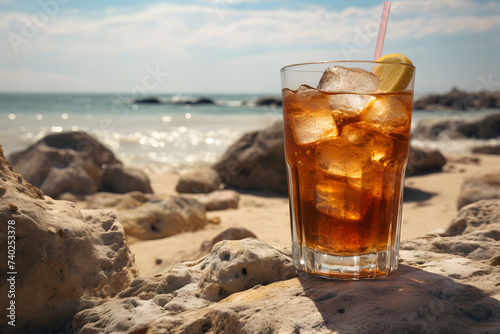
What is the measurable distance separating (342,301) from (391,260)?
373 mm

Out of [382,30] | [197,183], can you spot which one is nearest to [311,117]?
Result: [382,30]

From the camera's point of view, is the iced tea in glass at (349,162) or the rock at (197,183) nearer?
the iced tea in glass at (349,162)

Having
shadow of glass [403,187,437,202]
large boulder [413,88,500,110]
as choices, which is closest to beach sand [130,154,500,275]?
shadow of glass [403,187,437,202]

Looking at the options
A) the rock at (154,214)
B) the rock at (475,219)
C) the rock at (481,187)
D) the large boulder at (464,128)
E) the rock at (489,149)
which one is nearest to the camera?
the rock at (475,219)

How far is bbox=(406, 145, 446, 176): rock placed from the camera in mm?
6910

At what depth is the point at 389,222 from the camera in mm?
1537

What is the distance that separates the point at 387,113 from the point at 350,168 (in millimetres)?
236

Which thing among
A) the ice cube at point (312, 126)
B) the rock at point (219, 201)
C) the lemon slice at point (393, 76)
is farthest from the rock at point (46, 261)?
the rock at point (219, 201)

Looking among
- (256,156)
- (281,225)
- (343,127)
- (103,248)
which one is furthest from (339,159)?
(256,156)

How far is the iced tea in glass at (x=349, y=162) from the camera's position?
4.75 ft

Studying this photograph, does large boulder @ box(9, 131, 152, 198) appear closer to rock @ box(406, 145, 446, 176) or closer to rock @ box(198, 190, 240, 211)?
rock @ box(198, 190, 240, 211)

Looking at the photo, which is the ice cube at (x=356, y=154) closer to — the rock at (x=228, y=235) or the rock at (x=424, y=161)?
the rock at (x=228, y=235)

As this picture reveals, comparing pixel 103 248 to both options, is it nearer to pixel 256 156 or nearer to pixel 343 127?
pixel 343 127

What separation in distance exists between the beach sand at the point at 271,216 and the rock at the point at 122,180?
18.9 inches
